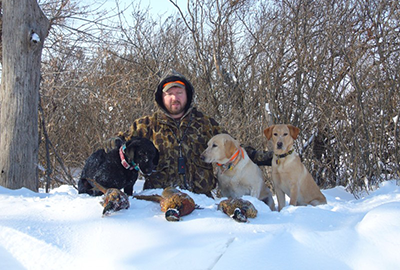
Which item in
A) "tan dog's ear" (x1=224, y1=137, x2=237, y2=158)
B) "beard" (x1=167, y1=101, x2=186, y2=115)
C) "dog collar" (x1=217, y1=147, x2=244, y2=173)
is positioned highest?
"beard" (x1=167, y1=101, x2=186, y2=115)

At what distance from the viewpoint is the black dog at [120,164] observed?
11.6ft

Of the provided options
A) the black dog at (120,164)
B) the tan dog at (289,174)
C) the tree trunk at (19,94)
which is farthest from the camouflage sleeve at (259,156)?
the tree trunk at (19,94)

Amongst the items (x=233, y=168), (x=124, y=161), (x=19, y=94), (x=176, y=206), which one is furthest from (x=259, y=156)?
(x=19, y=94)

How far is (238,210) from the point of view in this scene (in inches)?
95.3

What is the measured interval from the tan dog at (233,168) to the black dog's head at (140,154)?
592mm

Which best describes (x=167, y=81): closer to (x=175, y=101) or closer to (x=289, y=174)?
(x=175, y=101)

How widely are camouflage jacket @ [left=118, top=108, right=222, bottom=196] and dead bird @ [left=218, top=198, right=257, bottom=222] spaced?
1.39 m

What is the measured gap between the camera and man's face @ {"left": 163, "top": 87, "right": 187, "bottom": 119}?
4.08 meters

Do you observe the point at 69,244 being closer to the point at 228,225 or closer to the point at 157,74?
the point at 228,225

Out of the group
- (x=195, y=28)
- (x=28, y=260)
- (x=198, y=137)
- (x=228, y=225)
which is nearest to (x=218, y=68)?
(x=195, y=28)

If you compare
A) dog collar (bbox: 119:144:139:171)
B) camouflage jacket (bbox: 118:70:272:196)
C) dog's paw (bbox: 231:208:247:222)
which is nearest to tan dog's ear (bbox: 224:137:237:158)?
camouflage jacket (bbox: 118:70:272:196)

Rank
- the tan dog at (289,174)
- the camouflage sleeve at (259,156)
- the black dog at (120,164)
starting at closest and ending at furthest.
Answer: the black dog at (120,164)
the tan dog at (289,174)
the camouflage sleeve at (259,156)

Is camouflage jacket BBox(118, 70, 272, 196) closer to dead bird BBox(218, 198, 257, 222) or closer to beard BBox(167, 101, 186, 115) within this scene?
beard BBox(167, 101, 186, 115)

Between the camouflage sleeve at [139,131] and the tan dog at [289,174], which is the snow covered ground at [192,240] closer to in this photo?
the tan dog at [289,174]
